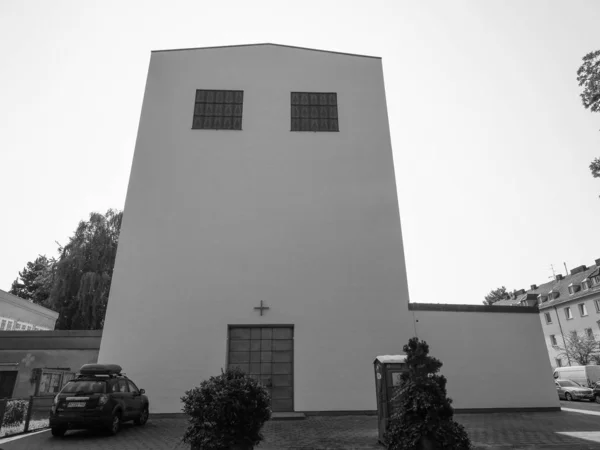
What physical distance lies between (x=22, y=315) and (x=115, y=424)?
1988cm

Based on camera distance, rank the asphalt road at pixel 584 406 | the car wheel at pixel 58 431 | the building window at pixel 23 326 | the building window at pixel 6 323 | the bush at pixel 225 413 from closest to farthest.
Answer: the bush at pixel 225 413 → the car wheel at pixel 58 431 → the asphalt road at pixel 584 406 → the building window at pixel 6 323 → the building window at pixel 23 326

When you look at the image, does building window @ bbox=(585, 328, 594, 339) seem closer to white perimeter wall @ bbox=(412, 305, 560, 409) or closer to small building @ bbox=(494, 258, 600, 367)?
small building @ bbox=(494, 258, 600, 367)

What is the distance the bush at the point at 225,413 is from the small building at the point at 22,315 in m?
22.1

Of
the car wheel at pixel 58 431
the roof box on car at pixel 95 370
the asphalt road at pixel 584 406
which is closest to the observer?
the car wheel at pixel 58 431

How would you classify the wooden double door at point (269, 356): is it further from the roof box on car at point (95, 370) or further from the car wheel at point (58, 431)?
the car wheel at point (58, 431)

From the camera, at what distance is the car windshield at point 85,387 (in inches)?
356

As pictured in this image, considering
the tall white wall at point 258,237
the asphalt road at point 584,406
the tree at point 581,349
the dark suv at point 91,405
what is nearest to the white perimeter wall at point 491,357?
the tall white wall at point 258,237

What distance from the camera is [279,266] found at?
14.1 meters

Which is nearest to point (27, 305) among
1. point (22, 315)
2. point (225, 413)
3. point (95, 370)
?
point (22, 315)

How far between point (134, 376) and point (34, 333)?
18.4ft

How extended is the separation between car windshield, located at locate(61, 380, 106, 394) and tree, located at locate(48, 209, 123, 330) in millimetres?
18145

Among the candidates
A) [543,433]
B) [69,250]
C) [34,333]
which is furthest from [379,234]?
[69,250]

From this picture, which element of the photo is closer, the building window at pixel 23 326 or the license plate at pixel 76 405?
the license plate at pixel 76 405

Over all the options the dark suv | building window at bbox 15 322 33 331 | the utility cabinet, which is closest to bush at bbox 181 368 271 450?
the utility cabinet
